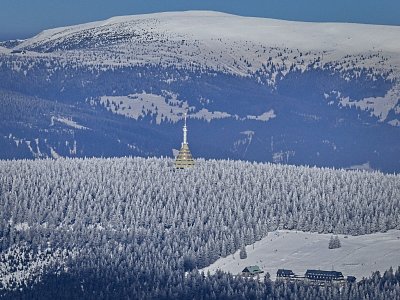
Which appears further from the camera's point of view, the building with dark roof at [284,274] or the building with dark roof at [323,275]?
the building with dark roof at [284,274]

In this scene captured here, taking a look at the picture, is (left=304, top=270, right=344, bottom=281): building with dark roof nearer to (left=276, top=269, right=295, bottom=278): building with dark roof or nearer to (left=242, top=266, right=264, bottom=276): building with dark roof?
(left=276, top=269, right=295, bottom=278): building with dark roof

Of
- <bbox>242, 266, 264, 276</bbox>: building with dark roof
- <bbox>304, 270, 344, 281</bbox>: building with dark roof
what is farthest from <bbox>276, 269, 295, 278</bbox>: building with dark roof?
<bbox>242, 266, 264, 276</bbox>: building with dark roof

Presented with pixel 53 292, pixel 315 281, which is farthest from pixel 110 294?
pixel 315 281

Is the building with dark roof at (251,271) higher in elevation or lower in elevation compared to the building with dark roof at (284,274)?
lower

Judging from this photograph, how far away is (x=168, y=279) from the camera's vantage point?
623 ft

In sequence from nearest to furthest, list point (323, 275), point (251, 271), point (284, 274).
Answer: point (323, 275), point (284, 274), point (251, 271)

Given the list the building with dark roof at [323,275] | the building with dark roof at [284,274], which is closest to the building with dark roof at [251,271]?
the building with dark roof at [284,274]

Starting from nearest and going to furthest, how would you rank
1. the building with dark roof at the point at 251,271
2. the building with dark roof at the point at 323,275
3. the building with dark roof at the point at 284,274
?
the building with dark roof at the point at 323,275
the building with dark roof at the point at 284,274
the building with dark roof at the point at 251,271

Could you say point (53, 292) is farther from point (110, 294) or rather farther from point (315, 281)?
point (315, 281)

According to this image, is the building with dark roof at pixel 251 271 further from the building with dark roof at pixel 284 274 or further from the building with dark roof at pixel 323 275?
the building with dark roof at pixel 323 275

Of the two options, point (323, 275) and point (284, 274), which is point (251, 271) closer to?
point (284, 274)

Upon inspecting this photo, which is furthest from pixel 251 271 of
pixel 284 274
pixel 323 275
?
pixel 323 275

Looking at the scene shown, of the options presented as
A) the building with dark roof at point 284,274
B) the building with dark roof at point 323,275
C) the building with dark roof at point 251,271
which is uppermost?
the building with dark roof at point 323,275

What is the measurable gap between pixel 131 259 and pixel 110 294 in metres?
14.4
